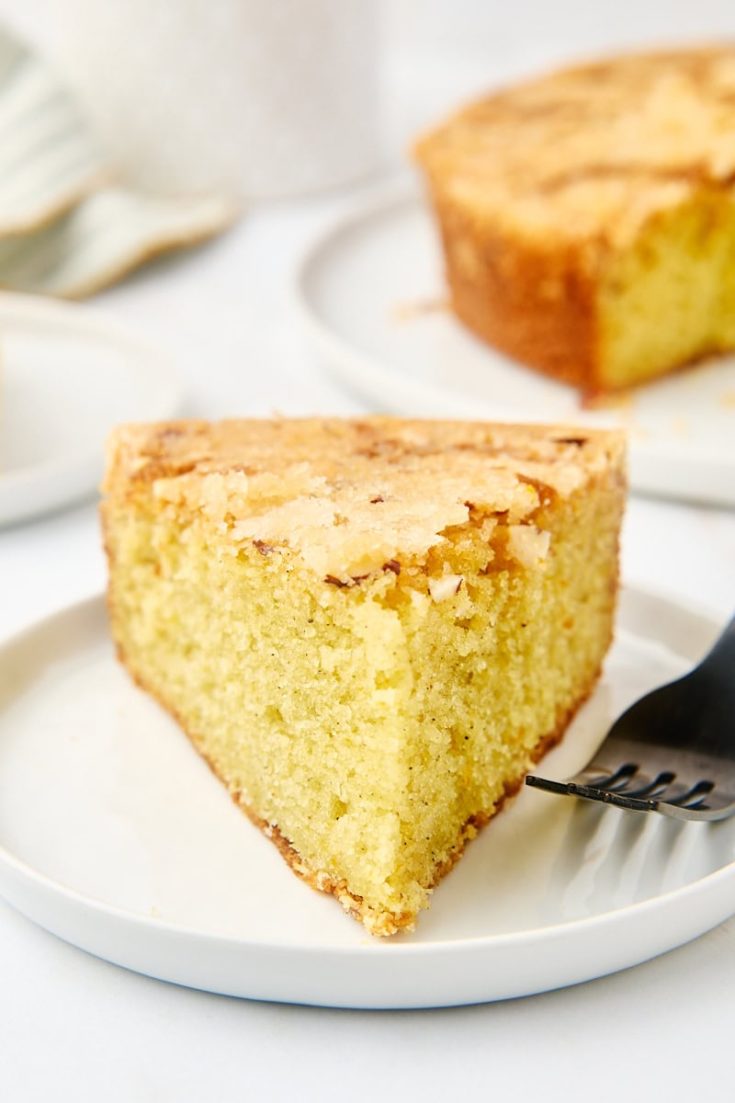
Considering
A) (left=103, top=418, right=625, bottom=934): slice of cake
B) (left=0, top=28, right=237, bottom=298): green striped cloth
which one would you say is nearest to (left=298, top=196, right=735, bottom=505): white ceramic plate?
(left=0, top=28, right=237, bottom=298): green striped cloth

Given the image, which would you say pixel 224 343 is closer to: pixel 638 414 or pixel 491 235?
pixel 491 235

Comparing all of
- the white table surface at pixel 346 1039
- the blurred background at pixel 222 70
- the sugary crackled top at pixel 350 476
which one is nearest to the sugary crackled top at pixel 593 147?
the blurred background at pixel 222 70

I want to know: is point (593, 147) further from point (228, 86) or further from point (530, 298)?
point (228, 86)

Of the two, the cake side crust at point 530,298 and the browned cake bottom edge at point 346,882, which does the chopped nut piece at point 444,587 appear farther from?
the cake side crust at point 530,298

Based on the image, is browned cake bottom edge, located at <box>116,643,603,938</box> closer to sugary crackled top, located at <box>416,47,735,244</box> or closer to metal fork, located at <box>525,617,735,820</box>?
metal fork, located at <box>525,617,735,820</box>

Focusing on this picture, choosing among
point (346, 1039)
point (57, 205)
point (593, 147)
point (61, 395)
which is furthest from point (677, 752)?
point (57, 205)

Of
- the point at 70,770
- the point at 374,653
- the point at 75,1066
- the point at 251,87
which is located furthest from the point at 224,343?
the point at 75,1066

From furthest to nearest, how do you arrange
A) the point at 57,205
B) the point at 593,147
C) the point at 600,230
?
the point at 57,205, the point at 593,147, the point at 600,230
